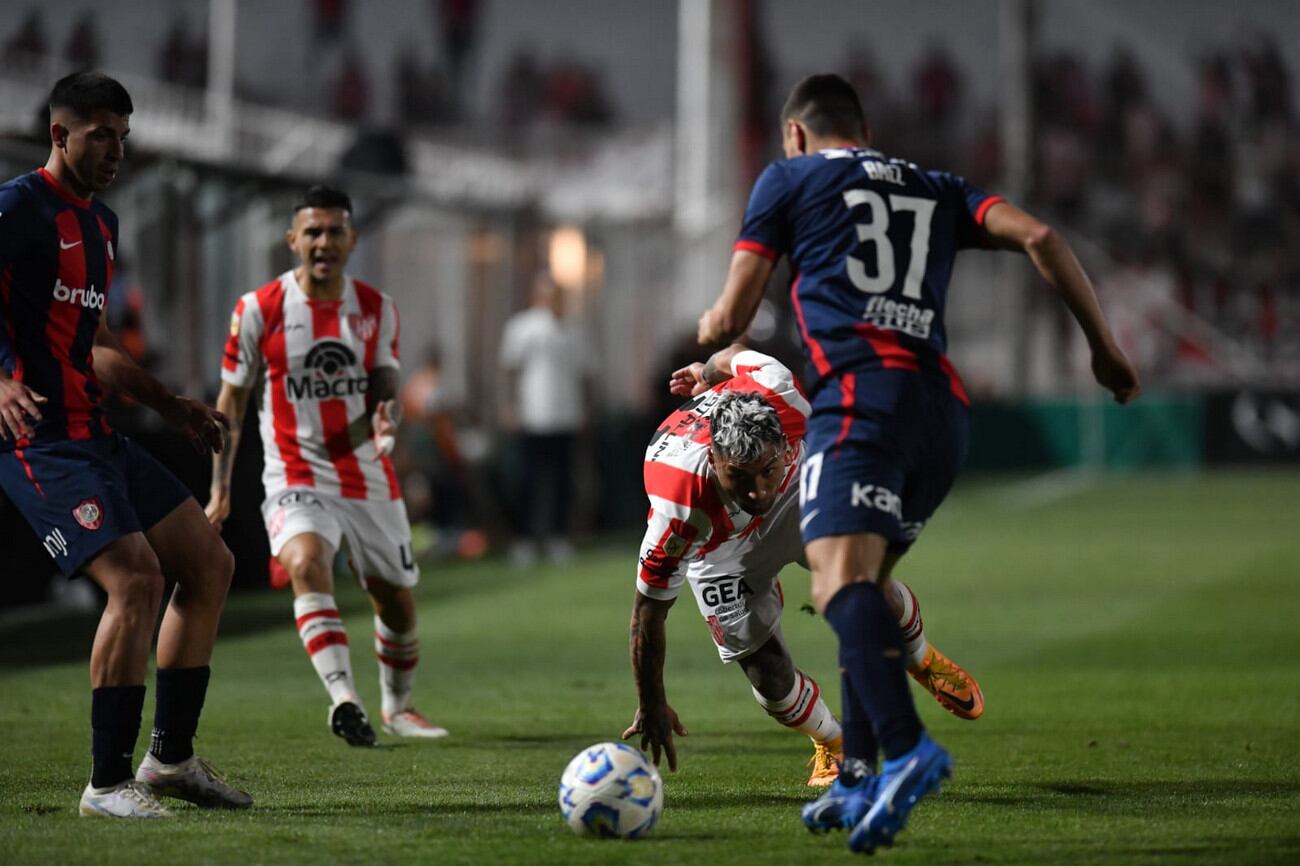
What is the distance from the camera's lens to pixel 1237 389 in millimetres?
31703

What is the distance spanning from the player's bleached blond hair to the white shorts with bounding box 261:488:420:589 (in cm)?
260

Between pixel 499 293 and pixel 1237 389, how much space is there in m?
16.5

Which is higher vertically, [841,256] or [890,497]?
[841,256]

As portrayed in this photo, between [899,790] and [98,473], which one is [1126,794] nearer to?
[899,790]

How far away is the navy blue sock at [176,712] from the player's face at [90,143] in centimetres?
155

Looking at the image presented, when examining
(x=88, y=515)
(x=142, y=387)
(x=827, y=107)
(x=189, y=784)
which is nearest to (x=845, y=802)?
(x=827, y=107)

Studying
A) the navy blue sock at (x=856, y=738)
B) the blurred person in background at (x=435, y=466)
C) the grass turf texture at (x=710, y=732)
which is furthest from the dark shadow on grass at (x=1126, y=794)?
the blurred person in background at (x=435, y=466)

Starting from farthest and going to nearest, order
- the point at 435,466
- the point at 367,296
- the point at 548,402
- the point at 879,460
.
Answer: the point at 435,466, the point at 548,402, the point at 367,296, the point at 879,460

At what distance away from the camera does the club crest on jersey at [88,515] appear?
19.0 feet

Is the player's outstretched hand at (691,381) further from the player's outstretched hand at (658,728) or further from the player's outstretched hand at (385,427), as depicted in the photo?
the player's outstretched hand at (385,427)

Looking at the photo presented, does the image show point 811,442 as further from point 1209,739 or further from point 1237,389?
point 1237,389

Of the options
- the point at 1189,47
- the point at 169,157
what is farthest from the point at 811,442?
the point at 1189,47

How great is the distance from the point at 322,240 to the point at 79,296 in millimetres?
2235

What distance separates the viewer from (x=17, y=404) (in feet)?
18.6
